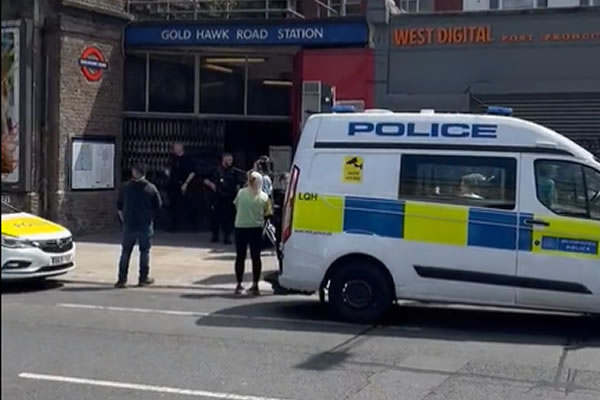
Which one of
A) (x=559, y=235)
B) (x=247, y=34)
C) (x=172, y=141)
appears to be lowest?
(x=559, y=235)

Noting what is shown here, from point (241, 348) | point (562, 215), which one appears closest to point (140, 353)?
point (241, 348)

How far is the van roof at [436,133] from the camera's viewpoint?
383 inches

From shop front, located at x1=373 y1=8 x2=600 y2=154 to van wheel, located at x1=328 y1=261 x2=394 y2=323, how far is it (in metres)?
8.32

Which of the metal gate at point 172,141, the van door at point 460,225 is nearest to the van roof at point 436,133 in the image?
the van door at point 460,225

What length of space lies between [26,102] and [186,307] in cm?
903

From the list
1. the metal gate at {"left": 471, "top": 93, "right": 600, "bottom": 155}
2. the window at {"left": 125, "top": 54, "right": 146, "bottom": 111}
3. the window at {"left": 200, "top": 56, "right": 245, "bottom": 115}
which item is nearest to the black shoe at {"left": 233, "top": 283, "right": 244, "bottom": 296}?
the metal gate at {"left": 471, "top": 93, "right": 600, "bottom": 155}

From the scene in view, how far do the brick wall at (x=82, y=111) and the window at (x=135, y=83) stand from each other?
0.27m

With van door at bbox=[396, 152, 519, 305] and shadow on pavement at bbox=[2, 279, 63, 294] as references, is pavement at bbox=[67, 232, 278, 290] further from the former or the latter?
van door at bbox=[396, 152, 519, 305]

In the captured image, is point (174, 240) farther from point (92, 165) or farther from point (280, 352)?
point (280, 352)

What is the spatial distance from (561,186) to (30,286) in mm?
→ 7465

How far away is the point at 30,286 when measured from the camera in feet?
42.7

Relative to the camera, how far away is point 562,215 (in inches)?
380

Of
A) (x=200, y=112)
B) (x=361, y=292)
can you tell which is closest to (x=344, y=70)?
(x=200, y=112)

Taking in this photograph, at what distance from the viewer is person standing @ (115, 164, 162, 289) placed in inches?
506
